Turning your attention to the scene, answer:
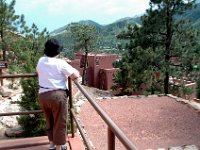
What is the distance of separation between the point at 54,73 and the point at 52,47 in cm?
27

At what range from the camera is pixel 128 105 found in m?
11.4

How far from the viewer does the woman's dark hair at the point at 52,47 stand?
3.25m

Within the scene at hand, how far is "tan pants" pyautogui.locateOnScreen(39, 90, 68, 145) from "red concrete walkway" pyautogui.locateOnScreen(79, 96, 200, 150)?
3.63m

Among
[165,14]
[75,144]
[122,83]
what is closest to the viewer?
[75,144]

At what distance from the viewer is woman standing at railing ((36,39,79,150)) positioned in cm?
324

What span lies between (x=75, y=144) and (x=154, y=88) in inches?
592

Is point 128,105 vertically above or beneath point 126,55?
beneath

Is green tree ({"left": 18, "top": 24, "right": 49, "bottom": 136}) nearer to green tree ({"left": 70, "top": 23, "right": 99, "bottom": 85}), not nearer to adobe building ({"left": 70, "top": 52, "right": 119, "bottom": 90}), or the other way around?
green tree ({"left": 70, "top": 23, "right": 99, "bottom": 85})

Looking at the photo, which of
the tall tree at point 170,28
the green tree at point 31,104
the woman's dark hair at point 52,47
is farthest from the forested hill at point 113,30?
the woman's dark hair at point 52,47

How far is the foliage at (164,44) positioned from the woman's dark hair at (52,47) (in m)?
12.7

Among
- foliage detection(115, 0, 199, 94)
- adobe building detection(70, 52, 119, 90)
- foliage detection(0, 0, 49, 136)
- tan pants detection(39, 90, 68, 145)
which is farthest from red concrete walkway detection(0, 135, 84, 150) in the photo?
adobe building detection(70, 52, 119, 90)

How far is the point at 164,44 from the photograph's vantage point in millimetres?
16984

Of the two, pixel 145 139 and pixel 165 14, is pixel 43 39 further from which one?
pixel 145 139

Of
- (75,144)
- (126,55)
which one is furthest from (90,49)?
(75,144)
